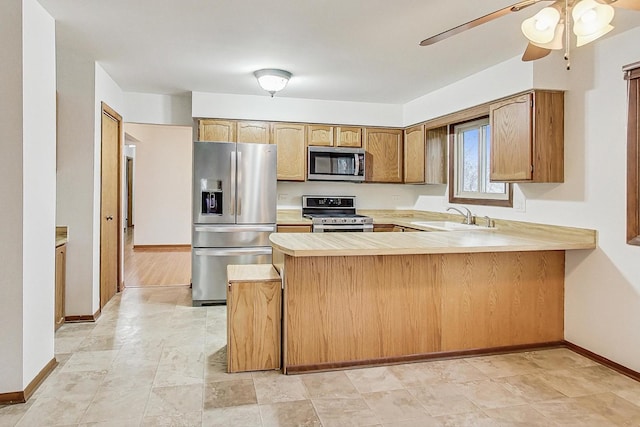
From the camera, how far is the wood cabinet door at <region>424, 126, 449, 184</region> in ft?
16.3

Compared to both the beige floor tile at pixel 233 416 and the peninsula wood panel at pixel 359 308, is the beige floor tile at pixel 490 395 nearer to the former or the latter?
the peninsula wood panel at pixel 359 308

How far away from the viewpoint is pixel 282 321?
2.89 metres

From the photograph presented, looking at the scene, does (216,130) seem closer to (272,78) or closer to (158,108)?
(158,108)

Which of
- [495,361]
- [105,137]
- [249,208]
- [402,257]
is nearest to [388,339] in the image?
[402,257]

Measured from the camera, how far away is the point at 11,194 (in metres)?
2.39

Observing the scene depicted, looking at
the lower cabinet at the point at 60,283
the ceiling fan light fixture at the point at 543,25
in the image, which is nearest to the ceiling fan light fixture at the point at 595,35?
the ceiling fan light fixture at the point at 543,25

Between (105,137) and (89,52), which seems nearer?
(89,52)

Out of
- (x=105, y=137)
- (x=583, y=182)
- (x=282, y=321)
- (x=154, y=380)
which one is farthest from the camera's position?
(x=105, y=137)

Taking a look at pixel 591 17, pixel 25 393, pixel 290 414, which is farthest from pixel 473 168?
pixel 25 393

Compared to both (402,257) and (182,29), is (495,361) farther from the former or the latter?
(182,29)

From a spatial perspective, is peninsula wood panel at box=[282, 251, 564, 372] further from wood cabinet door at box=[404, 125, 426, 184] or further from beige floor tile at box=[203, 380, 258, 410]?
wood cabinet door at box=[404, 125, 426, 184]

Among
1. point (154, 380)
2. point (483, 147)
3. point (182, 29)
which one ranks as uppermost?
point (182, 29)

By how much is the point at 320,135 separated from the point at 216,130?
1.21 m

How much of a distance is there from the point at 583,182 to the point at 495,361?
1.46 m
